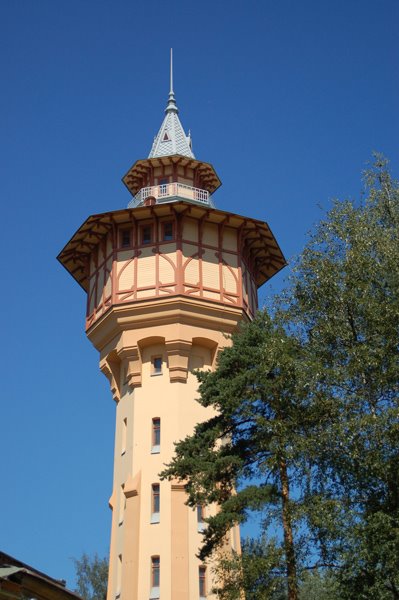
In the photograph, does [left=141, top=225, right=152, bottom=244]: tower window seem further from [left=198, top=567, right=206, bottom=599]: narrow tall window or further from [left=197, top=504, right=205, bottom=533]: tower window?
[left=198, top=567, right=206, bottom=599]: narrow tall window

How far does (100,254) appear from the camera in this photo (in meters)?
32.7

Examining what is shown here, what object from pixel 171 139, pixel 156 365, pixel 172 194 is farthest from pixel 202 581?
pixel 171 139

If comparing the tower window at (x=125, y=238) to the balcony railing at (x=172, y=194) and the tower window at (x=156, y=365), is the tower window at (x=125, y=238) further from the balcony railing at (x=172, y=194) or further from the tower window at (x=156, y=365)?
the tower window at (x=156, y=365)

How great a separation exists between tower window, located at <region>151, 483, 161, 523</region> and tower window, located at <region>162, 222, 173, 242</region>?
888 cm

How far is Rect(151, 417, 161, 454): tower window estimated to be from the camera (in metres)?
28.4

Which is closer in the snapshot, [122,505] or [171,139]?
[122,505]

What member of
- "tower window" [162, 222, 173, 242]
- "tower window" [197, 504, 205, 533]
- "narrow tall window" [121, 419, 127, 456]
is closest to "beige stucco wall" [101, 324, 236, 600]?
"narrow tall window" [121, 419, 127, 456]

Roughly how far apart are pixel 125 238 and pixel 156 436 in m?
7.56

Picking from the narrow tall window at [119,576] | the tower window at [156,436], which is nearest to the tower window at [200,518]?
the tower window at [156,436]

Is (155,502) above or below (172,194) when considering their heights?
below

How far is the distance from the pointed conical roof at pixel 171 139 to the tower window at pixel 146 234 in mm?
6227

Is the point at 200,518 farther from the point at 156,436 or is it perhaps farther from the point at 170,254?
the point at 170,254

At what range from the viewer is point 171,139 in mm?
38281

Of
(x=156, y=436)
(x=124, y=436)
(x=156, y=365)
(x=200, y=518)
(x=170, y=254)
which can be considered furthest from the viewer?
(x=170, y=254)
